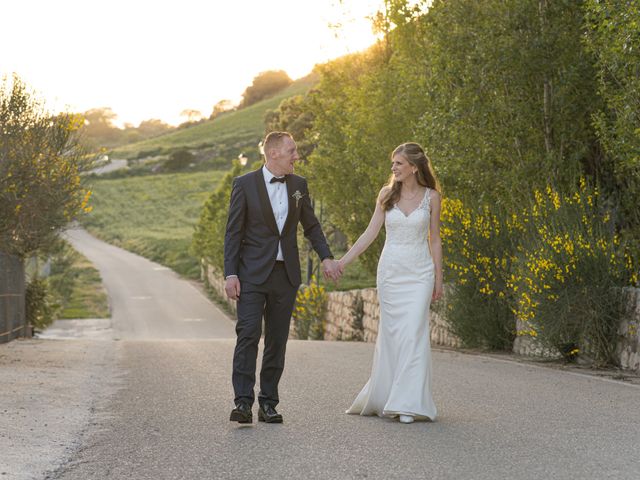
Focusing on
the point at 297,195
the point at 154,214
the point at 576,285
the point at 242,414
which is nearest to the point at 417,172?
the point at 297,195

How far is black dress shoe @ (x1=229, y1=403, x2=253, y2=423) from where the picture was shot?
25.7 ft

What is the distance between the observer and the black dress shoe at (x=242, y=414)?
7832 millimetres

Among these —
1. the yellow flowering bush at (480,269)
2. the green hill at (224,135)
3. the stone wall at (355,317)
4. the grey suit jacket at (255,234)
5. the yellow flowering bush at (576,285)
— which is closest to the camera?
the grey suit jacket at (255,234)

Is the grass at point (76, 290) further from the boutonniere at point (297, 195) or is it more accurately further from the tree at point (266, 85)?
the tree at point (266, 85)

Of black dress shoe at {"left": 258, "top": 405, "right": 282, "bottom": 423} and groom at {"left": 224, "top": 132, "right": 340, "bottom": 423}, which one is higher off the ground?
groom at {"left": 224, "top": 132, "right": 340, "bottom": 423}

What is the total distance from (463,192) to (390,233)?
32.9 ft

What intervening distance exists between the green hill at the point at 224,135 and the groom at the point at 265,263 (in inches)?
5019

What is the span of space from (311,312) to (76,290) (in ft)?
83.1

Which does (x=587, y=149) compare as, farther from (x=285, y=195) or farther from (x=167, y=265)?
(x=167, y=265)

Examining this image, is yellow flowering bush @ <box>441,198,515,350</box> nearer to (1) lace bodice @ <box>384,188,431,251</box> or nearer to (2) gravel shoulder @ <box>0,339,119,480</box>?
(2) gravel shoulder @ <box>0,339,119,480</box>

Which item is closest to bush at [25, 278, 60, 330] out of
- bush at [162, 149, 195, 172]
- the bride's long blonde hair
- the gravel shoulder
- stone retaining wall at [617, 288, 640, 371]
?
the gravel shoulder

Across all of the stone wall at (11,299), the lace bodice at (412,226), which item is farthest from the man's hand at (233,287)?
the stone wall at (11,299)

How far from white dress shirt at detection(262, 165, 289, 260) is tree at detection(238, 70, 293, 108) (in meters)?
174

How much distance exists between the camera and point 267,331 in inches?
319
